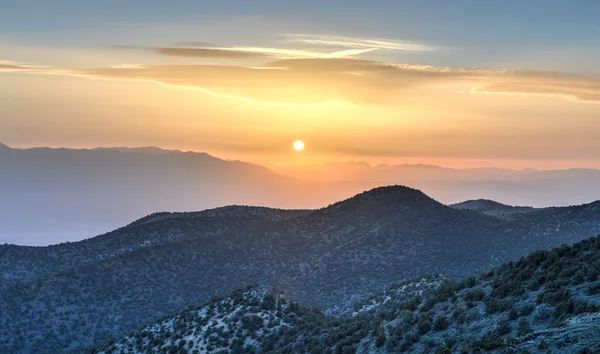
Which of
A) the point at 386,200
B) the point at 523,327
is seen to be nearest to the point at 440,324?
the point at 523,327

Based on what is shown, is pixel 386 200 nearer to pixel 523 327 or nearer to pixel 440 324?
pixel 440 324

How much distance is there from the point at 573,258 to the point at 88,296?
67642mm

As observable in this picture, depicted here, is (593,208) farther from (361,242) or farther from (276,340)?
(276,340)

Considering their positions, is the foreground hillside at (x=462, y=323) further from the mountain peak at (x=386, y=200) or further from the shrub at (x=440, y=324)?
the mountain peak at (x=386, y=200)

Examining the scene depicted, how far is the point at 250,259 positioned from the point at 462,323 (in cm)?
7232

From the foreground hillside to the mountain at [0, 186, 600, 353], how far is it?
2326cm

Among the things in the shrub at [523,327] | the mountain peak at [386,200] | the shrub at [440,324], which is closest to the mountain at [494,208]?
the mountain peak at [386,200]

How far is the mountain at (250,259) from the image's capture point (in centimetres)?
8275

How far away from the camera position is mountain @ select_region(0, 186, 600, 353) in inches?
3258

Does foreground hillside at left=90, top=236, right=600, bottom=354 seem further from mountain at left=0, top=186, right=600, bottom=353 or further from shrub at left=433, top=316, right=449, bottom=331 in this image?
mountain at left=0, top=186, right=600, bottom=353

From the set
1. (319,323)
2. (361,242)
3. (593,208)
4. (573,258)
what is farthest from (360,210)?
(573,258)

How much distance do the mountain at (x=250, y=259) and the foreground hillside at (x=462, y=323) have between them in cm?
2326

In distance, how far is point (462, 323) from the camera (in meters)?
33.5

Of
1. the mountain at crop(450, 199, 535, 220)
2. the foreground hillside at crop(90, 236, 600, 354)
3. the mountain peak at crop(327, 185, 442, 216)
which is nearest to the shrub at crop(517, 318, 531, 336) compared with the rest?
the foreground hillside at crop(90, 236, 600, 354)
